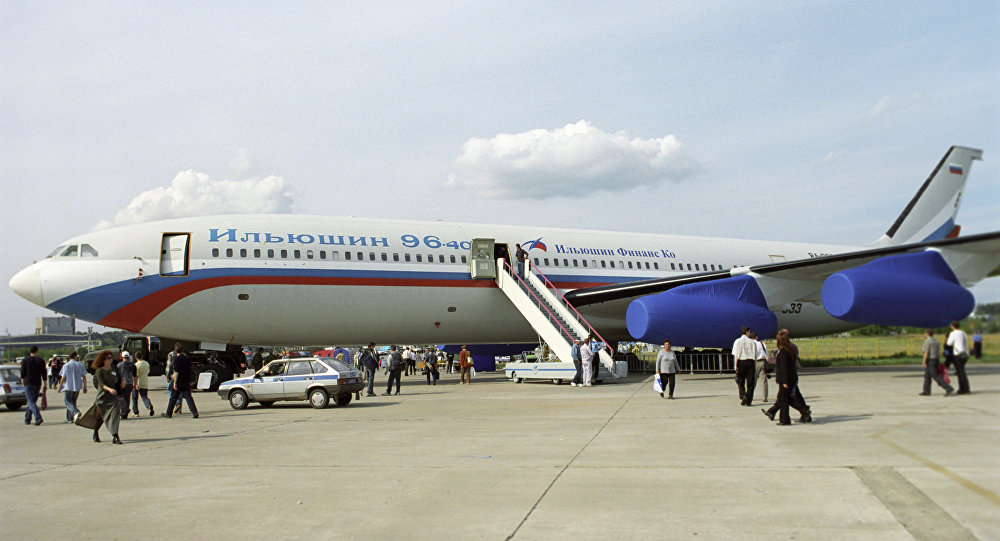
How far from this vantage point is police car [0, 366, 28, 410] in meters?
17.9

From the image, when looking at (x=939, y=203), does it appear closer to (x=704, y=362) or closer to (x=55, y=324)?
(x=704, y=362)

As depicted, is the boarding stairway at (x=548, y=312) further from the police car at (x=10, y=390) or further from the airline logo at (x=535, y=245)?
the police car at (x=10, y=390)

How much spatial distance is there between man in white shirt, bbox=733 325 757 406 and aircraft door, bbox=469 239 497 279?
10289mm

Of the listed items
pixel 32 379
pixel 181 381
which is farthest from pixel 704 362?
pixel 32 379

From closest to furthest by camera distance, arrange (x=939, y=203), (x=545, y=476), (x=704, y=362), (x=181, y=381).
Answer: (x=939, y=203) < (x=545, y=476) < (x=181, y=381) < (x=704, y=362)

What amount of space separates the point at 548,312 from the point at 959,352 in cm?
1878

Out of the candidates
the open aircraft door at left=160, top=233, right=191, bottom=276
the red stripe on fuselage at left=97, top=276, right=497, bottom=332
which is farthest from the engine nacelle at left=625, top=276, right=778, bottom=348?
the open aircraft door at left=160, top=233, right=191, bottom=276

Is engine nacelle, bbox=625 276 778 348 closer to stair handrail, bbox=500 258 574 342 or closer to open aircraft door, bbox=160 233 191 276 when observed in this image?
stair handrail, bbox=500 258 574 342

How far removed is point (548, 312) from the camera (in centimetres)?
2198

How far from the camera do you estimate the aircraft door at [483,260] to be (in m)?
23.0

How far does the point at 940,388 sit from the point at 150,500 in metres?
6.31

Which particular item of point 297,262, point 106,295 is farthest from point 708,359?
point 106,295

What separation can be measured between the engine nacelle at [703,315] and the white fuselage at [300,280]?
1021mm

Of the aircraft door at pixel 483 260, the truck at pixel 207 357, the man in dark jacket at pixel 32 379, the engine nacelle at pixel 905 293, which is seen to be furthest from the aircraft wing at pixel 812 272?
the man in dark jacket at pixel 32 379
